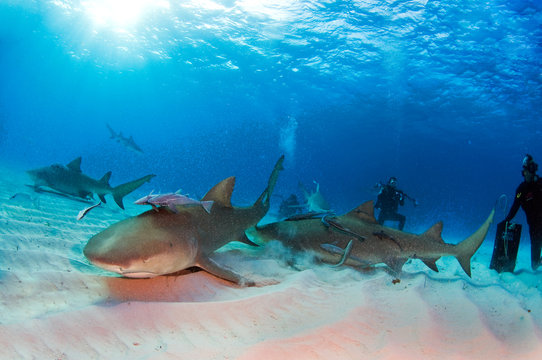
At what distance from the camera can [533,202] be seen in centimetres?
633

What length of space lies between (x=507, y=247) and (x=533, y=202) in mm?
1274

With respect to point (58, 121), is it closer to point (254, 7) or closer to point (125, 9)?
point (125, 9)

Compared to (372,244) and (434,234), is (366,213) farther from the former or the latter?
(434,234)

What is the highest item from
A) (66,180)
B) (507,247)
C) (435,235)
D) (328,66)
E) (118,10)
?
(118,10)

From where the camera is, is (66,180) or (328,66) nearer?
(66,180)

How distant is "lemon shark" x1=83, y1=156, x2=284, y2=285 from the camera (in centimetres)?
255

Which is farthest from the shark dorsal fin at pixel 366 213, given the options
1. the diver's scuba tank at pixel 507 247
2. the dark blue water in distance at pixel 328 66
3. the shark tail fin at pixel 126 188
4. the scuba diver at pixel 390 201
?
the scuba diver at pixel 390 201

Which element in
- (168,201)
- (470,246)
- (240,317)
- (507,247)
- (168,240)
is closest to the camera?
(240,317)

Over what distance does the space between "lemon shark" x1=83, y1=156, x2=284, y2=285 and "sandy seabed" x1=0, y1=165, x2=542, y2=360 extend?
0.22 metres

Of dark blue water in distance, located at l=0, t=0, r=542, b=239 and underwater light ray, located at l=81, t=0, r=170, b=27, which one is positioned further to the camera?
underwater light ray, located at l=81, t=0, r=170, b=27

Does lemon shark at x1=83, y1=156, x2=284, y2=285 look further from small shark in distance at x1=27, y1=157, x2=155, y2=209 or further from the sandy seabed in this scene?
small shark in distance at x1=27, y1=157, x2=155, y2=209

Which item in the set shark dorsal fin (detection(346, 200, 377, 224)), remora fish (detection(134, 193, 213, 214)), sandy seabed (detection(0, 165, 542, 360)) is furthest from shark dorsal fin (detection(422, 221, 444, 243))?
remora fish (detection(134, 193, 213, 214))

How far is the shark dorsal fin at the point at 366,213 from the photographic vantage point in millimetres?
5441

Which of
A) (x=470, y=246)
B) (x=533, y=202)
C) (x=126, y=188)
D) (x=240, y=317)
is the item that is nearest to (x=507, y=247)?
(x=533, y=202)
